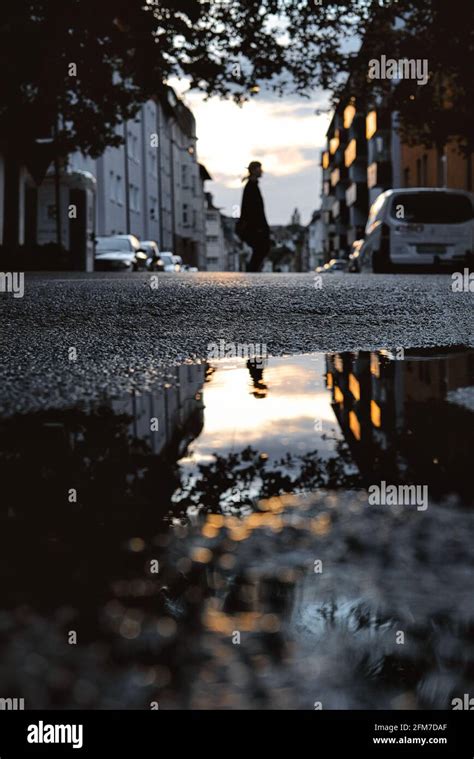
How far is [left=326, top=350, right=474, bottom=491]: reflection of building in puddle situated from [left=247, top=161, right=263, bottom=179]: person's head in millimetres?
13098

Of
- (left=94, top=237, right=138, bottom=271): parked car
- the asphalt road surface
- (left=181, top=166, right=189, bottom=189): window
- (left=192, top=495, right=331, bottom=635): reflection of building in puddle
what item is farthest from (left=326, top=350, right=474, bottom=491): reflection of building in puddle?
(left=181, top=166, right=189, bottom=189): window

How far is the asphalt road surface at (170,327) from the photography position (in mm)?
3506

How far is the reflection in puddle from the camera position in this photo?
0.96 meters

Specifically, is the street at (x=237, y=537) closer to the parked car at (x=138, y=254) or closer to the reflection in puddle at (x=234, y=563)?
the reflection in puddle at (x=234, y=563)

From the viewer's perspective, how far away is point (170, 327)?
579 cm

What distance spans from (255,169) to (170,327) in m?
11.5

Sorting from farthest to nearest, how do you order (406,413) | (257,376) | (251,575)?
(257,376)
(406,413)
(251,575)

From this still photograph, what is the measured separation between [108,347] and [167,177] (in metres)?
66.7

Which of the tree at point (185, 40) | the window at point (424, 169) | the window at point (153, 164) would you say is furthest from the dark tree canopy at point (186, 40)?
the window at point (153, 164)
